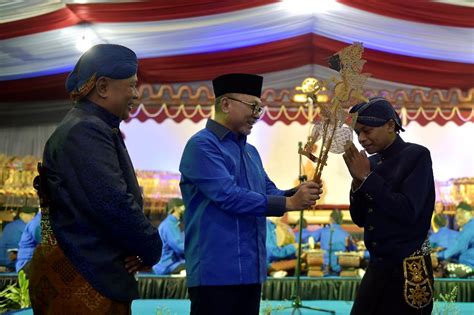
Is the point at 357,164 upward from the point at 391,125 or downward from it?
downward

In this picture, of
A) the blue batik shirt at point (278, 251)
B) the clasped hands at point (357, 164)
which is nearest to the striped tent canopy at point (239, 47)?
the blue batik shirt at point (278, 251)

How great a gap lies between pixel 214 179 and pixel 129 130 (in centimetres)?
606

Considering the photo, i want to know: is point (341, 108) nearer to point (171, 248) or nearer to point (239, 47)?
point (171, 248)

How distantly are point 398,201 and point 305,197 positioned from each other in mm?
333

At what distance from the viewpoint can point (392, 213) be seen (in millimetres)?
2084

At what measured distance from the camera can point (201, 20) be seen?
226 inches

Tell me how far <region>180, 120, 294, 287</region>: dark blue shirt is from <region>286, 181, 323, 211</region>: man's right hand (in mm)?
36

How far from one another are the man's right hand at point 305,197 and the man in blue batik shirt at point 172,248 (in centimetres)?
383

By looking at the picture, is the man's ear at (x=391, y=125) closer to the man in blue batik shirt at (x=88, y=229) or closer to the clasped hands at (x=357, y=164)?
the clasped hands at (x=357, y=164)

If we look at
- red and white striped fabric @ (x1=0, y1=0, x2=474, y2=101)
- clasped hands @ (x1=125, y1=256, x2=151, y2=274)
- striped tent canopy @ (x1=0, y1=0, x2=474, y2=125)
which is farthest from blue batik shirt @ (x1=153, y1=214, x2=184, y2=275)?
clasped hands @ (x1=125, y1=256, x2=151, y2=274)

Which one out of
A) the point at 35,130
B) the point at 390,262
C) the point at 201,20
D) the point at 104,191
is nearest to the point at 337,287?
the point at 201,20

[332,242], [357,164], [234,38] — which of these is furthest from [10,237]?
[357,164]

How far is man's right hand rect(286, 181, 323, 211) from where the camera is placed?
200cm

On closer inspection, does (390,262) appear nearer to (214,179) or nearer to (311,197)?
(311,197)
